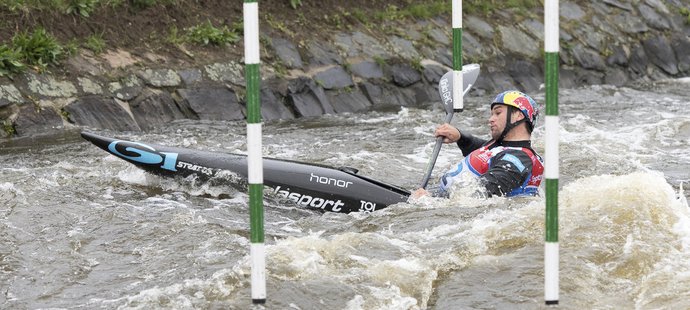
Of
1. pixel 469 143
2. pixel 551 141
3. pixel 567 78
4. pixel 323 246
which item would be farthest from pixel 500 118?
pixel 567 78

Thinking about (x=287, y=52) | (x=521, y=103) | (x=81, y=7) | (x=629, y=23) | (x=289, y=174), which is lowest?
(x=289, y=174)

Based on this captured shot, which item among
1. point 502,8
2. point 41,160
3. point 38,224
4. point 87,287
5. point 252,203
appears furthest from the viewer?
point 502,8

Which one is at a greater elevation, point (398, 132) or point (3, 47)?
point (3, 47)

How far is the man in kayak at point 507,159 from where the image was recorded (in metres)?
6.97

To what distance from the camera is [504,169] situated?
699 centimetres

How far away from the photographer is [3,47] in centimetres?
1042

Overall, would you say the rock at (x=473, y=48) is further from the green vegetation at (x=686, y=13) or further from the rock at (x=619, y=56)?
the green vegetation at (x=686, y=13)

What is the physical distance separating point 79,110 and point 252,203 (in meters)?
6.49

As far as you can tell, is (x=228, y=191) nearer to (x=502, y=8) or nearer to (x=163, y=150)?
(x=163, y=150)

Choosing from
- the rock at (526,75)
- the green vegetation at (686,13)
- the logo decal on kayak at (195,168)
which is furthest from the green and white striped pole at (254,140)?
the green vegetation at (686,13)

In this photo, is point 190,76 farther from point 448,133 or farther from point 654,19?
point 654,19

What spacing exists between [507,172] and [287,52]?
19.6ft

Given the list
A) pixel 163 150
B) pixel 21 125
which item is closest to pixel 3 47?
pixel 21 125

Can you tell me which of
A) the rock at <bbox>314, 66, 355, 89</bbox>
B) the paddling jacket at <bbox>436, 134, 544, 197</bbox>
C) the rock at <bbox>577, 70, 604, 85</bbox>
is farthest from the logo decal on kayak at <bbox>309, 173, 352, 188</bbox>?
the rock at <bbox>577, 70, 604, 85</bbox>
